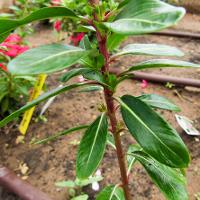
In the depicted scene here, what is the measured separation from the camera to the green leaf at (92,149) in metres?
0.75

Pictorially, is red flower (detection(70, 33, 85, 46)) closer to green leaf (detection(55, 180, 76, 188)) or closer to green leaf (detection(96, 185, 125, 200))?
green leaf (detection(55, 180, 76, 188))

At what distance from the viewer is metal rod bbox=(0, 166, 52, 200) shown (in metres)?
1.35

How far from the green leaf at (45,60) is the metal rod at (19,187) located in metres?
0.89

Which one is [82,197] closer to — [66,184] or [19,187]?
[66,184]

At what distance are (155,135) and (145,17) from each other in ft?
0.91

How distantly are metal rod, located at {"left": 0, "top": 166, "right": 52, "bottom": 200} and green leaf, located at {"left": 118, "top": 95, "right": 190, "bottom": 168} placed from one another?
762mm

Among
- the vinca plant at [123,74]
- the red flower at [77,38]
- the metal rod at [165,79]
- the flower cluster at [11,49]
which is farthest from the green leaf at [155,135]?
the red flower at [77,38]

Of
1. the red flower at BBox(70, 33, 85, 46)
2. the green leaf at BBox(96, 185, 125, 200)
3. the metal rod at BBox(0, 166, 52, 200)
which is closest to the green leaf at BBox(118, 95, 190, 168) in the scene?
the green leaf at BBox(96, 185, 125, 200)

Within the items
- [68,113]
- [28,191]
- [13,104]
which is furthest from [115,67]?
[28,191]

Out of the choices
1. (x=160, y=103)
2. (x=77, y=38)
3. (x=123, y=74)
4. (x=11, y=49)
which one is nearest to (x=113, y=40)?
(x=123, y=74)

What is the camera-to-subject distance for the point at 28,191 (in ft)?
4.53

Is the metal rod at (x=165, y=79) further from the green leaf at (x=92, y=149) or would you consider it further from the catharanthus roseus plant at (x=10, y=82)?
the green leaf at (x=92, y=149)

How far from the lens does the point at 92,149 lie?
2.57 ft

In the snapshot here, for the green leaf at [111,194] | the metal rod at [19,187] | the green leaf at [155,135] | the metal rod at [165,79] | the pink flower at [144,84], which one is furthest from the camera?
the pink flower at [144,84]
